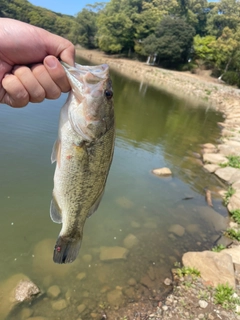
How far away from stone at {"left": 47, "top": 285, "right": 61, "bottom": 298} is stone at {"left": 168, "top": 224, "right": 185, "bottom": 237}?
3069mm

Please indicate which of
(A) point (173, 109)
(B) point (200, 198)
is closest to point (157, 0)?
(A) point (173, 109)

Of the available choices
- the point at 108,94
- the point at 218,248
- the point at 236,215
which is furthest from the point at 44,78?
the point at 236,215

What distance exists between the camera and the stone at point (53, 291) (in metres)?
4.66

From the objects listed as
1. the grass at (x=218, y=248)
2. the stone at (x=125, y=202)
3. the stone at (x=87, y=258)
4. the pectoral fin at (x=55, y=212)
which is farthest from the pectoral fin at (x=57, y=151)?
the stone at (x=125, y=202)

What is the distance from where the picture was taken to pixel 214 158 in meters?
12.1

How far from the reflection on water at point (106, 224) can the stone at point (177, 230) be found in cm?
3

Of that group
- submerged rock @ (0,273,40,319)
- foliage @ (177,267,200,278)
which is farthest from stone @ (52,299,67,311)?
foliage @ (177,267,200,278)

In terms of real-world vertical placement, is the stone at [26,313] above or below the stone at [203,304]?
below

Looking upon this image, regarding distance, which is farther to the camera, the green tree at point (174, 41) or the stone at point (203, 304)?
the green tree at point (174, 41)

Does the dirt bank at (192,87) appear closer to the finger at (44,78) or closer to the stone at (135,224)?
the stone at (135,224)

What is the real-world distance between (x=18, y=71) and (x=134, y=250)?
4.63m

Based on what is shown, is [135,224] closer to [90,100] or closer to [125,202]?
[125,202]

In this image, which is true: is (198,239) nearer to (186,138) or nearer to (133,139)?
(133,139)

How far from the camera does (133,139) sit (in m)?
12.9
